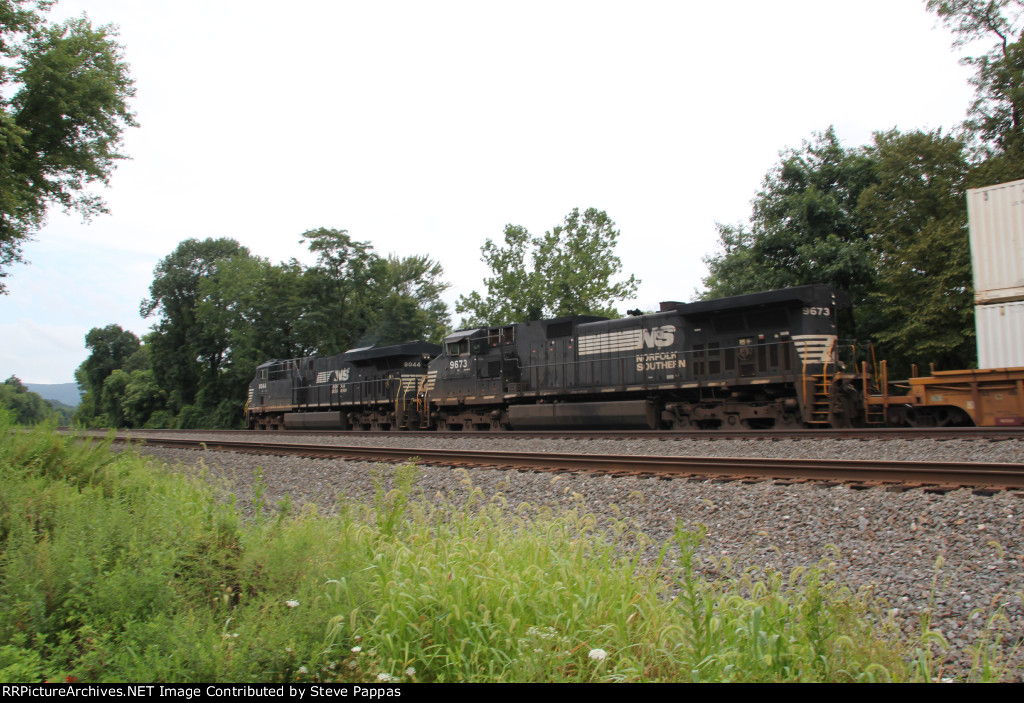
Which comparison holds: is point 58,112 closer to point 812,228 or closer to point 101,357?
point 812,228

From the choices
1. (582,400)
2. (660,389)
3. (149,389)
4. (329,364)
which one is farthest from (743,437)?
(149,389)

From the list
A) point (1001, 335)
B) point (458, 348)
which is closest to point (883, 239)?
point (1001, 335)

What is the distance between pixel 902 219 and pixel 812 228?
310 cm

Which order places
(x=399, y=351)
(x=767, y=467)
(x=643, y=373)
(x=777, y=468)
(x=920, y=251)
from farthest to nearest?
(x=399, y=351)
(x=920, y=251)
(x=643, y=373)
(x=767, y=467)
(x=777, y=468)

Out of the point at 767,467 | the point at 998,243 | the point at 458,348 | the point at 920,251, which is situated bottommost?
the point at 767,467

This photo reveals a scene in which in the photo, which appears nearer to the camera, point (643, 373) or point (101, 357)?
point (643, 373)

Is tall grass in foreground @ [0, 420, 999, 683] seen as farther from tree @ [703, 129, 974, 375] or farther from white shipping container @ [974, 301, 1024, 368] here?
tree @ [703, 129, 974, 375]

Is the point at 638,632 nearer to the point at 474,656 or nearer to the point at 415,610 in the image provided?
the point at 474,656

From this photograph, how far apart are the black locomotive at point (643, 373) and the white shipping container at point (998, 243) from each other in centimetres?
293

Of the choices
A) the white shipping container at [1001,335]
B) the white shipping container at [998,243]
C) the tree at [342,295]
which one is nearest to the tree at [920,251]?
the white shipping container at [998,243]

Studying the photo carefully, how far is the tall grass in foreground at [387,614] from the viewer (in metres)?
2.87

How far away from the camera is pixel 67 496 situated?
5426 millimetres

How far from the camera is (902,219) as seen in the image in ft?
76.2

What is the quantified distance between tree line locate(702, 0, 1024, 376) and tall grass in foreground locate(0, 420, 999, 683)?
830 inches
